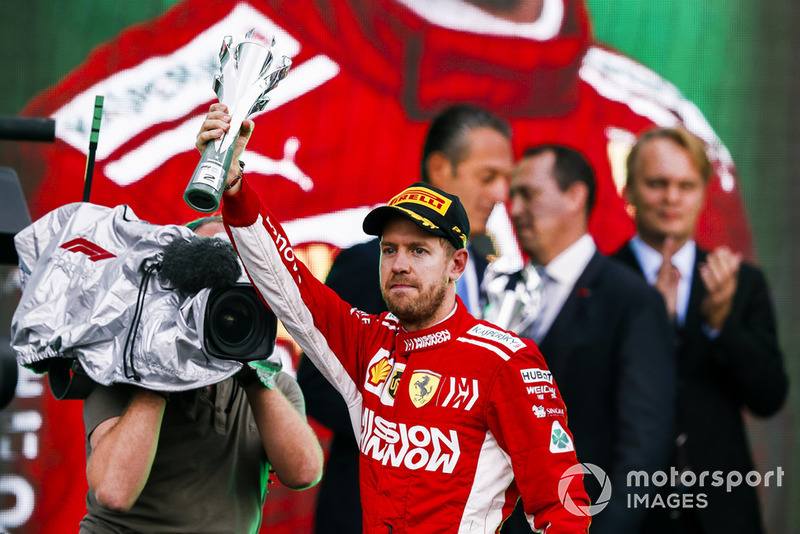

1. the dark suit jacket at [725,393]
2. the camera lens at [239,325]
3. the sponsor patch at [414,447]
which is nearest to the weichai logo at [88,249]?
the camera lens at [239,325]

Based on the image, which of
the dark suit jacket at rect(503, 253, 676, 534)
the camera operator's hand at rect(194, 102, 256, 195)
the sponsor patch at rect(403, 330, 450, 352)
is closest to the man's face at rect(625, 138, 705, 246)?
the dark suit jacket at rect(503, 253, 676, 534)

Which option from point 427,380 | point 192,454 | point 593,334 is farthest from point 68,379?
point 593,334

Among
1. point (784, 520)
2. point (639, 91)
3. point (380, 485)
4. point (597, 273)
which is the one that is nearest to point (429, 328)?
point (380, 485)

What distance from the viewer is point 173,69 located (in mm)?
3297

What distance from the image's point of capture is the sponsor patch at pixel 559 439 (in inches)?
59.9

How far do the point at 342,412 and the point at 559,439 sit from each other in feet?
4.49

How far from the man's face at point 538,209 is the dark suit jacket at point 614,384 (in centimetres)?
28

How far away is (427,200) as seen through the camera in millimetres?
1701

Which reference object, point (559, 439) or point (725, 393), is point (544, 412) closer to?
point (559, 439)

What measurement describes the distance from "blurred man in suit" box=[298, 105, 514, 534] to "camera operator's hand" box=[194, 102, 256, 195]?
1260mm

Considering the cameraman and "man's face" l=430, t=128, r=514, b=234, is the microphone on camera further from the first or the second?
"man's face" l=430, t=128, r=514, b=234

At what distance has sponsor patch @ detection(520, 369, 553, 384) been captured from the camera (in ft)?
5.15

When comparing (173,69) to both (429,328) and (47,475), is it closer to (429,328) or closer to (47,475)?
(47,475)

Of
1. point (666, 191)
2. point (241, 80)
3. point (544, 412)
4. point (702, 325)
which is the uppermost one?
point (666, 191)
